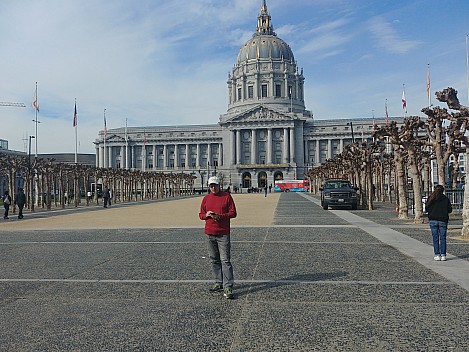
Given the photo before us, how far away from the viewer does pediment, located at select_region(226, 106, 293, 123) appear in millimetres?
132125

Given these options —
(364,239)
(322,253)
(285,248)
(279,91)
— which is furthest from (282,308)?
(279,91)

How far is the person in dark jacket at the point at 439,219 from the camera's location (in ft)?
36.0

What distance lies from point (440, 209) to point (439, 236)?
70 cm

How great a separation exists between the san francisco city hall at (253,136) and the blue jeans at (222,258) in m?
120

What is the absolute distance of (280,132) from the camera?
134m

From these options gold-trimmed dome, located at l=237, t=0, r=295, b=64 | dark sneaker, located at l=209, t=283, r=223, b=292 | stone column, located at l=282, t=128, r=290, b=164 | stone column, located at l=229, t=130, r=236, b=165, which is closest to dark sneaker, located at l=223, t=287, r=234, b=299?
dark sneaker, located at l=209, t=283, r=223, b=292

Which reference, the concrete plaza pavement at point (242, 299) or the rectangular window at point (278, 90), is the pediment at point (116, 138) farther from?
the concrete plaza pavement at point (242, 299)

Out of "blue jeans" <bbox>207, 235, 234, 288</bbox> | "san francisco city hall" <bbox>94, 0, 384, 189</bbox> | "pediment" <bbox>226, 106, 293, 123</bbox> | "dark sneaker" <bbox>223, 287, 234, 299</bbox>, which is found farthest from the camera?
"san francisco city hall" <bbox>94, 0, 384, 189</bbox>

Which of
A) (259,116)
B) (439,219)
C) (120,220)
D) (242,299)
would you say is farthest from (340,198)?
(259,116)

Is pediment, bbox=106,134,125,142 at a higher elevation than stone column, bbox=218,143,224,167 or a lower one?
higher

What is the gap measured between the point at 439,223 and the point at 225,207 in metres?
5.72

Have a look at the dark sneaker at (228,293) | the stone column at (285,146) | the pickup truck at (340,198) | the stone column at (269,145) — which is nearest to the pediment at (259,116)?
the stone column at (269,145)

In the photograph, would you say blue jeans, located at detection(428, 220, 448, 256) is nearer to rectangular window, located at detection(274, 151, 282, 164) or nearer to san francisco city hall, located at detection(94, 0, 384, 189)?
san francisco city hall, located at detection(94, 0, 384, 189)

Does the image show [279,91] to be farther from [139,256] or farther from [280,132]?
[139,256]
